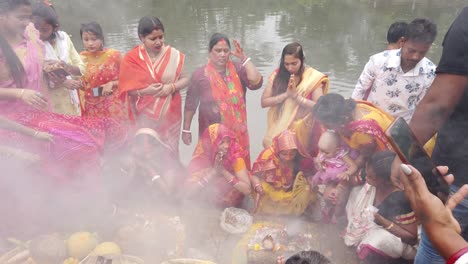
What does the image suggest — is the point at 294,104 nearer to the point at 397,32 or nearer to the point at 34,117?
the point at 397,32

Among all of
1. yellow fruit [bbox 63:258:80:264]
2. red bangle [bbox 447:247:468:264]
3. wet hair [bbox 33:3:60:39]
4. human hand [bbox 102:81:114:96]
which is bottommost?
yellow fruit [bbox 63:258:80:264]

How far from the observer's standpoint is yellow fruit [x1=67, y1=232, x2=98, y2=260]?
2.73m

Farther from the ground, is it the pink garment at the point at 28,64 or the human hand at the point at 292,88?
the pink garment at the point at 28,64

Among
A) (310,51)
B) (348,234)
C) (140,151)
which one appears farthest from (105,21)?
(348,234)

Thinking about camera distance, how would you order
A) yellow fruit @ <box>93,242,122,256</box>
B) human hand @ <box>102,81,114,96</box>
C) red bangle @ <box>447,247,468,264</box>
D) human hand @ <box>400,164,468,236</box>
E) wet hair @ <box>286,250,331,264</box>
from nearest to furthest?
1. red bangle @ <box>447,247,468,264</box>
2. human hand @ <box>400,164,468,236</box>
3. wet hair @ <box>286,250,331,264</box>
4. yellow fruit @ <box>93,242,122,256</box>
5. human hand @ <box>102,81,114,96</box>

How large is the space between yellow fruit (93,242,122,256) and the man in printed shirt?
2546 millimetres

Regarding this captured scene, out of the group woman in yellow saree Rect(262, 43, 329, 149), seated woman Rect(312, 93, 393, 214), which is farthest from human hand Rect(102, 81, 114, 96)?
seated woman Rect(312, 93, 393, 214)

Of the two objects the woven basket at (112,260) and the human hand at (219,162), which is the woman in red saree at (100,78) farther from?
the woven basket at (112,260)

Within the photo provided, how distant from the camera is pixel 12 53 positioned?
109 inches

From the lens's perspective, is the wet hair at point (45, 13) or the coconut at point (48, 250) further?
the wet hair at point (45, 13)

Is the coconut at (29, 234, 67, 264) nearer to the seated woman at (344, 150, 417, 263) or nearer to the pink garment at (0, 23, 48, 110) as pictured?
the pink garment at (0, 23, 48, 110)

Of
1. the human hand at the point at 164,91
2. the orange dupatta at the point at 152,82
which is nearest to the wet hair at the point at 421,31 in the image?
the orange dupatta at the point at 152,82

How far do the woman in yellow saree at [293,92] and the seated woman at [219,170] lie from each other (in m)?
0.41

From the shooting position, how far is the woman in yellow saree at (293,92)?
3488mm
